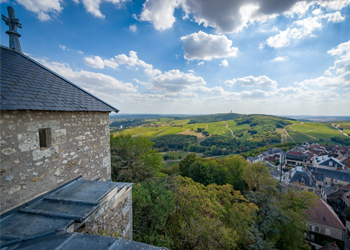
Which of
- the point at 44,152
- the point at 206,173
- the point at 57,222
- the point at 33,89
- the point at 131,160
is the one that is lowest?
the point at 206,173

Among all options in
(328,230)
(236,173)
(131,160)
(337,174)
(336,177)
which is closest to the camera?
(131,160)

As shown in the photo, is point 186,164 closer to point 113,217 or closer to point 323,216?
point 323,216

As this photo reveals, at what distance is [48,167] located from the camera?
171 inches

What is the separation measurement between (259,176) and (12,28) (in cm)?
2890

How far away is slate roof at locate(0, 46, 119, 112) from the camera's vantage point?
357cm

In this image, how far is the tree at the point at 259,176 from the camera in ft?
75.7

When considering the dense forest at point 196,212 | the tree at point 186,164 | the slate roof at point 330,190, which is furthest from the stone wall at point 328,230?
the tree at point 186,164

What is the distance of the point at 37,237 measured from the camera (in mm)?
2785

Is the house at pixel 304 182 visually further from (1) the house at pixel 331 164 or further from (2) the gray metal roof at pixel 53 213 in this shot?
(2) the gray metal roof at pixel 53 213

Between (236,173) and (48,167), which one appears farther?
(236,173)

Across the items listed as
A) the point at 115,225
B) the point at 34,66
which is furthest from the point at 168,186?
the point at 34,66

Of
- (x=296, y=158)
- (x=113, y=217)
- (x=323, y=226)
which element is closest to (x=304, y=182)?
(x=323, y=226)

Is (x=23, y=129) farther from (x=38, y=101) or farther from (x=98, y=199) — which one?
(x=98, y=199)

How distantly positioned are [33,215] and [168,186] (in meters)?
8.30
